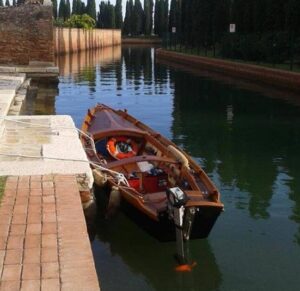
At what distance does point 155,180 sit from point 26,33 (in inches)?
713

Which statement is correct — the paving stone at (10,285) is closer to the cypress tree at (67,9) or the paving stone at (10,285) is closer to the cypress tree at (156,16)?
the cypress tree at (67,9)

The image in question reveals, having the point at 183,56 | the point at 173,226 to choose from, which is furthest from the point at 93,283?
the point at 183,56

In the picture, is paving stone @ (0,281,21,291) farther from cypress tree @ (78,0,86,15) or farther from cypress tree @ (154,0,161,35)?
cypress tree @ (78,0,86,15)

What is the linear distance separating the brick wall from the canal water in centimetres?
297

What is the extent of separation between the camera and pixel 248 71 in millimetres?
27531

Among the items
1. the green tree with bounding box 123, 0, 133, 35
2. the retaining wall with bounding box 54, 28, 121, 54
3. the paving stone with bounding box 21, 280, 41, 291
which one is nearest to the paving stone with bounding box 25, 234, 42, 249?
the paving stone with bounding box 21, 280, 41, 291

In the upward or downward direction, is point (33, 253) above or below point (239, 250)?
above

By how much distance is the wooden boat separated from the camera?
5914 mm

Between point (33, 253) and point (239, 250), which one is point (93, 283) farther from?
point (239, 250)

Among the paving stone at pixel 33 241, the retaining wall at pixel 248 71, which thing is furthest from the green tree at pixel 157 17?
the paving stone at pixel 33 241

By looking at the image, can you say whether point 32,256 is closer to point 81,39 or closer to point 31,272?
point 31,272

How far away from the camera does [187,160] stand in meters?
7.58

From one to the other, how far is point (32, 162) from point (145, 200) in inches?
57.8

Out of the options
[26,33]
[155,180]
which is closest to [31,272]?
[155,180]
